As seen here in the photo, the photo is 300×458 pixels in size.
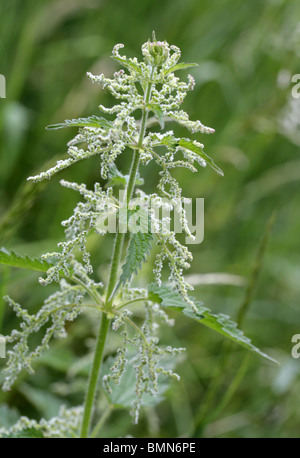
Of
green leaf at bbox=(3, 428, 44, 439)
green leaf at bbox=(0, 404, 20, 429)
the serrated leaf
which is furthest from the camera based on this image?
green leaf at bbox=(0, 404, 20, 429)

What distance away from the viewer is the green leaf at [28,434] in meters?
1.38

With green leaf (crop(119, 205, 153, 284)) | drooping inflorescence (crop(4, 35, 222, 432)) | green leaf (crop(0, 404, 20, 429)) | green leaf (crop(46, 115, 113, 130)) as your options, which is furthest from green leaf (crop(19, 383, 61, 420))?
green leaf (crop(46, 115, 113, 130))

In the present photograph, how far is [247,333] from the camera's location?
288 cm

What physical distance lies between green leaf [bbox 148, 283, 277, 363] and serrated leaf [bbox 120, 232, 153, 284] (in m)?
0.17

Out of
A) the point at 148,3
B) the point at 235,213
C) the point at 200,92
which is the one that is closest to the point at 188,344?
the point at 235,213

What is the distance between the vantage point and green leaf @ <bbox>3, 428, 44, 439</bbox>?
54.5 inches

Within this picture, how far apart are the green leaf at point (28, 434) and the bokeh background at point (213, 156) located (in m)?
0.80

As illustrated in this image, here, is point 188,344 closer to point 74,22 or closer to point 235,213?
point 235,213

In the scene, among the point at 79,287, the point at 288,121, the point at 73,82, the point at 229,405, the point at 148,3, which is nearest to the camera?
the point at 79,287

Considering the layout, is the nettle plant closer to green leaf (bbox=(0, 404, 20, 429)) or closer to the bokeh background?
green leaf (bbox=(0, 404, 20, 429))

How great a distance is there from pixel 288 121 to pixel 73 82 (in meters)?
1.30

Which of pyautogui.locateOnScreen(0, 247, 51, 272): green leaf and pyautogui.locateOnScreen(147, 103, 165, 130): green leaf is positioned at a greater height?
pyautogui.locateOnScreen(147, 103, 165, 130): green leaf

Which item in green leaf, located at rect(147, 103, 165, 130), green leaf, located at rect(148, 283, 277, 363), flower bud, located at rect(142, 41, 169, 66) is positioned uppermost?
flower bud, located at rect(142, 41, 169, 66)

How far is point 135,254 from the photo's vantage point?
3.59ft
